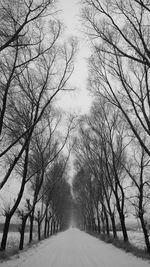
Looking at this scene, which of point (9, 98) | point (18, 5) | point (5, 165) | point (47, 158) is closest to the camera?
point (18, 5)

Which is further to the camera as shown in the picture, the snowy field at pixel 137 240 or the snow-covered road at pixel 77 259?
the snowy field at pixel 137 240

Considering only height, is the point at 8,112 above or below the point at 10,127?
→ above

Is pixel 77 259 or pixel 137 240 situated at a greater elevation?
pixel 77 259

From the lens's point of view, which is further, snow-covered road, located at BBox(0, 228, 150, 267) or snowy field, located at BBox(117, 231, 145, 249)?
snowy field, located at BBox(117, 231, 145, 249)

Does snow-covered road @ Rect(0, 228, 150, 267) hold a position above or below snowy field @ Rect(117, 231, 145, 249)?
above

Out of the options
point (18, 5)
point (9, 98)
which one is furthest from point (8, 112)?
point (18, 5)

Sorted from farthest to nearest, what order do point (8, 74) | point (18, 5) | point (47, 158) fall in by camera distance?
point (47, 158), point (8, 74), point (18, 5)

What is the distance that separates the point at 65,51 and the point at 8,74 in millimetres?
3385

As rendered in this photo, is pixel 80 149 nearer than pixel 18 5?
No

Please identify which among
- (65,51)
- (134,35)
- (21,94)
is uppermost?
(65,51)

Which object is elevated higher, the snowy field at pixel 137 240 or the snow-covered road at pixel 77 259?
the snow-covered road at pixel 77 259

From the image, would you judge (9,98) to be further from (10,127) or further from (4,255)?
(4,255)

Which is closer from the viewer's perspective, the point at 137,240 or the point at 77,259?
the point at 77,259

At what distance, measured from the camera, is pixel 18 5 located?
7.02 m
